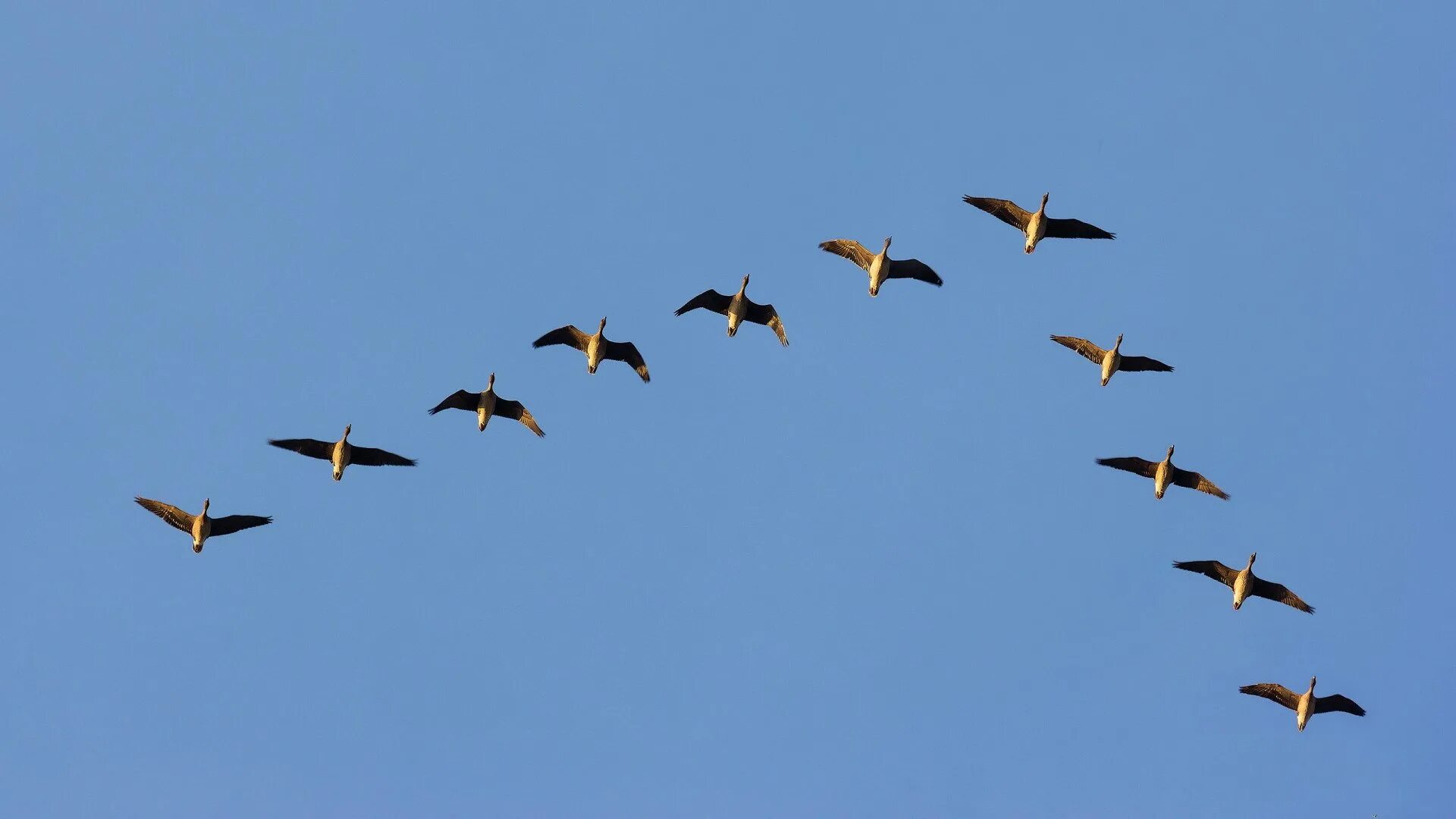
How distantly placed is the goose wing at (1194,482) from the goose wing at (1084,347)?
19.5ft

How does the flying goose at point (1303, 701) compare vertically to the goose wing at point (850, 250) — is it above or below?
below

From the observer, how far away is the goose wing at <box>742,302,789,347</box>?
3118 inches

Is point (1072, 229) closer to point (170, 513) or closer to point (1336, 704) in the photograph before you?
point (1336, 704)

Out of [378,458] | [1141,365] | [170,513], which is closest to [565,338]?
[378,458]

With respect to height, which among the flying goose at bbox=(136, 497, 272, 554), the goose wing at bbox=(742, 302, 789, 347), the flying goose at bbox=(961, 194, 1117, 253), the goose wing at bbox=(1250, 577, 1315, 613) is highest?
the flying goose at bbox=(961, 194, 1117, 253)

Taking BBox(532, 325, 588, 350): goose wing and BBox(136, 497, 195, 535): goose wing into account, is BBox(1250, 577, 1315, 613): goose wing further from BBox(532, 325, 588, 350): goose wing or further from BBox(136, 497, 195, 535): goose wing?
BBox(136, 497, 195, 535): goose wing

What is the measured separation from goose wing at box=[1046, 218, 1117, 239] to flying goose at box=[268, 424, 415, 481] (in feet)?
96.8

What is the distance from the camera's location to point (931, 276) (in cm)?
8031

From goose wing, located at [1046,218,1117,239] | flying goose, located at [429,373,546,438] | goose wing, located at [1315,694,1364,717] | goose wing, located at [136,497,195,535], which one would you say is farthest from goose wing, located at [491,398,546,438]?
goose wing, located at [1315,694,1364,717]

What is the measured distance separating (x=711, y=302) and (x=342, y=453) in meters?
17.3

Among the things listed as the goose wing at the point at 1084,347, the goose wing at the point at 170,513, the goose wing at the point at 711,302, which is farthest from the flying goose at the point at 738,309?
the goose wing at the point at 170,513

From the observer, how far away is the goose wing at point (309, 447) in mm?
76438

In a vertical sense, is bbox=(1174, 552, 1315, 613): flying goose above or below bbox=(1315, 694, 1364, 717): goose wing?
above

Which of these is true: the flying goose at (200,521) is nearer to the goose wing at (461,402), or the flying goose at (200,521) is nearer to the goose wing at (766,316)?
the goose wing at (461,402)
